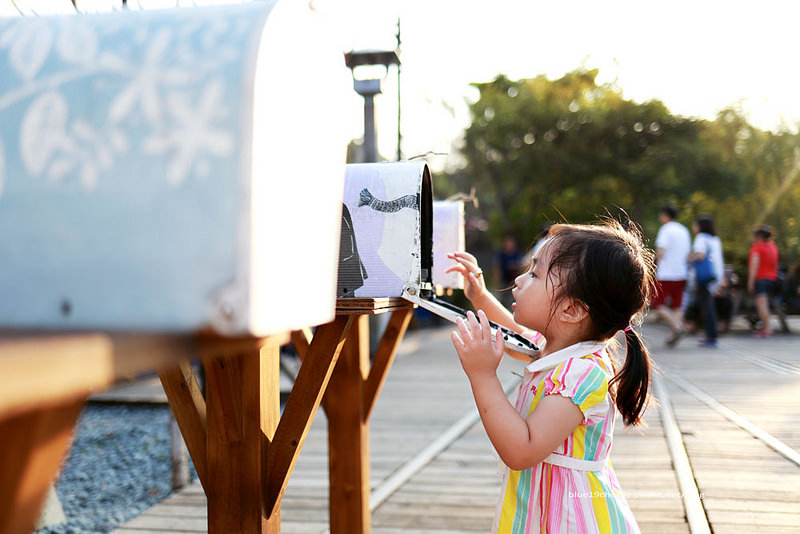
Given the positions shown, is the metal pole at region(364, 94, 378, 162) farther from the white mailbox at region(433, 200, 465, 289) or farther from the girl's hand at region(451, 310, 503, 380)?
the girl's hand at region(451, 310, 503, 380)

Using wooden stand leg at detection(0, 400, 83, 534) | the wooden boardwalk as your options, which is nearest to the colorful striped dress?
the wooden boardwalk

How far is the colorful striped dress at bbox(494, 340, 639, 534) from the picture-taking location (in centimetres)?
139

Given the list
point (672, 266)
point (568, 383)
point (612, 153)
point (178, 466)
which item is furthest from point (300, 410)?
point (612, 153)

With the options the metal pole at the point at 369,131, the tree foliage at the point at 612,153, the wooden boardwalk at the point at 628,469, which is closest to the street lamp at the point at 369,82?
the metal pole at the point at 369,131

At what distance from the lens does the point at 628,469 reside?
3426 millimetres

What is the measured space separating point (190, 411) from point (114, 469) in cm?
283

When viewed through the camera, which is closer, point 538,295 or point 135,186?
point 135,186

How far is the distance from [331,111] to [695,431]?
3.91m

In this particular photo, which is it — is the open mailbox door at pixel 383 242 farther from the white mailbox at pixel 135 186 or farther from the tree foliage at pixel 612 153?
the tree foliage at pixel 612 153

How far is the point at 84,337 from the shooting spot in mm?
545

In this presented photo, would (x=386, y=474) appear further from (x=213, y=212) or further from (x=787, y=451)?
(x=213, y=212)

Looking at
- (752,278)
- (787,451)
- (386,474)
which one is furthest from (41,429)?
(752,278)

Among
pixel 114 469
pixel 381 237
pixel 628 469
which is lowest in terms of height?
pixel 114 469

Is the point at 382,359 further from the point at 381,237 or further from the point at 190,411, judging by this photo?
the point at 190,411
